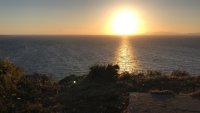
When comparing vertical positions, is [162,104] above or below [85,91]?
above

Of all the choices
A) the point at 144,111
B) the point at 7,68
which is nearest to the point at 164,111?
the point at 144,111

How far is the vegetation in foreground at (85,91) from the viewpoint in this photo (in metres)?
10.5

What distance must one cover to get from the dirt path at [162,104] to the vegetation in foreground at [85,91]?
1.23 feet

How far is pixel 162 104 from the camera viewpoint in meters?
10.2

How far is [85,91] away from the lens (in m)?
12.8

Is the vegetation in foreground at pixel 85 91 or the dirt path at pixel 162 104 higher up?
the dirt path at pixel 162 104

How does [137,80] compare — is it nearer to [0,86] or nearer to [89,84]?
[89,84]

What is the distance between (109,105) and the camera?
10656mm

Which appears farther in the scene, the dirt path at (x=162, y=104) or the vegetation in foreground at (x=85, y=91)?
the vegetation in foreground at (x=85, y=91)

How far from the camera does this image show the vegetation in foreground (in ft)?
34.6

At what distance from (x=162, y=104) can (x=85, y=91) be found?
11.2 feet

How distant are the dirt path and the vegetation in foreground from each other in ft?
1.23

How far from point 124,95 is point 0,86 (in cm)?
396

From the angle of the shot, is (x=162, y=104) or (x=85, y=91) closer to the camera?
(x=162, y=104)
